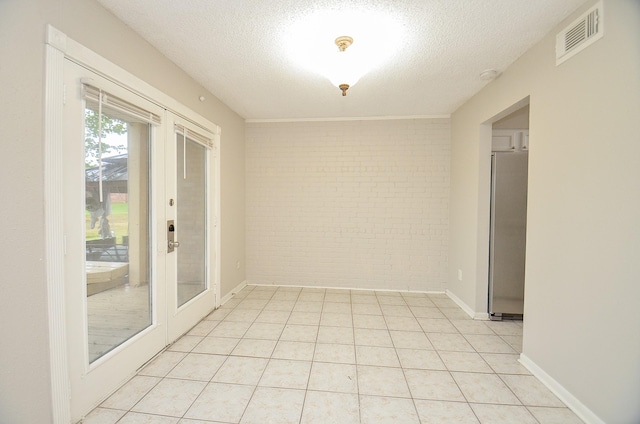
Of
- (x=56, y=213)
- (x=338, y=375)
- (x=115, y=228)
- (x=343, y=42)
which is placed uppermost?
(x=343, y=42)

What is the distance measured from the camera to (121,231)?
2021 millimetres

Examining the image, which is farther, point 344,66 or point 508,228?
point 508,228

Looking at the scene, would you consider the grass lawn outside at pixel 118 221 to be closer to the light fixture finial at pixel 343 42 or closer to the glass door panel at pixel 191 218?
the glass door panel at pixel 191 218

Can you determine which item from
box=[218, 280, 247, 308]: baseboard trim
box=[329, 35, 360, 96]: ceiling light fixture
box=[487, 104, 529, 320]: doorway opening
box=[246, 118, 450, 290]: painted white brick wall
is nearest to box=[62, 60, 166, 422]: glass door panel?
box=[218, 280, 247, 308]: baseboard trim

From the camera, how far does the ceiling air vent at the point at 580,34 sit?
163 cm

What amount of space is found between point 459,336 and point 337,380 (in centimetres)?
151

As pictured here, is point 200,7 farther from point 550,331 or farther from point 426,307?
point 426,307

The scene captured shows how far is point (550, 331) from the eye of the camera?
199 cm

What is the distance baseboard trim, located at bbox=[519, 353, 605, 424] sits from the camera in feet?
5.38

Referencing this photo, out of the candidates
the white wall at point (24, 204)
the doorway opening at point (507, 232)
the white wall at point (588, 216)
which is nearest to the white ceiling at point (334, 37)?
the white wall at point (588, 216)

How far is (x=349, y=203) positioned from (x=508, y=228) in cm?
210

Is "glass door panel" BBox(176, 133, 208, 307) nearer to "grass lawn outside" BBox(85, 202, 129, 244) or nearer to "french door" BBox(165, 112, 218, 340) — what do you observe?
"french door" BBox(165, 112, 218, 340)

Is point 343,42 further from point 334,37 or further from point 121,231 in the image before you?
point 121,231

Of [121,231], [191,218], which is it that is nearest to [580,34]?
[121,231]
